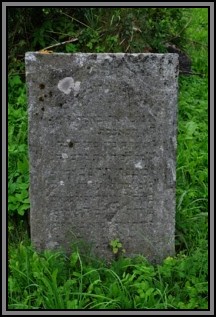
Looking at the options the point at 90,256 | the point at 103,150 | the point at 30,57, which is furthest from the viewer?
the point at 90,256

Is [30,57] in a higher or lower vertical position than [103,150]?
higher

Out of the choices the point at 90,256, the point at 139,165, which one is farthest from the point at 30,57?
the point at 90,256

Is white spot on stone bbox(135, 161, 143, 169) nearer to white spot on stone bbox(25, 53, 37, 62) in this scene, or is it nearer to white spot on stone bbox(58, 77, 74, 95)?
white spot on stone bbox(58, 77, 74, 95)

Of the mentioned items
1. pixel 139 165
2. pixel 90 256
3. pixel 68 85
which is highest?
pixel 68 85

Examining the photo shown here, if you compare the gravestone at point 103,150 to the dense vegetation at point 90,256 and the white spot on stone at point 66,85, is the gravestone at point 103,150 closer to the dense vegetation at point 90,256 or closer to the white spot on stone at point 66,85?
the white spot on stone at point 66,85

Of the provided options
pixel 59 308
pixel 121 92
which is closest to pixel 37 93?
pixel 121 92

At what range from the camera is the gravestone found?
330cm

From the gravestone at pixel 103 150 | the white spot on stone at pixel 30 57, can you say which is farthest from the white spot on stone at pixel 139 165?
the white spot on stone at pixel 30 57

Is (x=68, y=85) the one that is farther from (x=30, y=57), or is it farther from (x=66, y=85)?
(x=30, y=57)

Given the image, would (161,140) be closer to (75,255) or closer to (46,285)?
(75,255)

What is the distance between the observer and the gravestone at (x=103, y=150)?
10.8ft

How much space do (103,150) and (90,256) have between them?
0.68 m

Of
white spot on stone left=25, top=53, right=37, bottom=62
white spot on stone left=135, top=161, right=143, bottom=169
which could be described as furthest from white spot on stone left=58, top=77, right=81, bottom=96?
white spot on stone left=135, top=161, right=143, bottom=169

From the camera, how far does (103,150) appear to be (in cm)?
342
